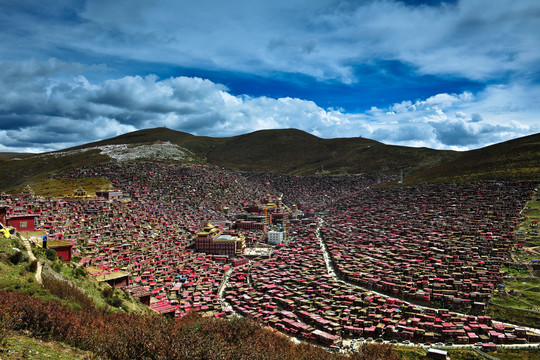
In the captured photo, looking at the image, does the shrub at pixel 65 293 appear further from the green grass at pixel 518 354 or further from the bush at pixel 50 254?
the green grass at pixel 518 354

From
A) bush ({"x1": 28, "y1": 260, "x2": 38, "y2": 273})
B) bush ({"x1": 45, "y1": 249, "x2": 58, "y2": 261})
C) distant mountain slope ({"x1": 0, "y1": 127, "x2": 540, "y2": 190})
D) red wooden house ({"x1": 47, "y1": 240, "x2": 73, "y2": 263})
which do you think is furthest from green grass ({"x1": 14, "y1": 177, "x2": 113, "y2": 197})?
bush ({"x1": 28, "y1": 260, "x2": 38, "y2": 273})

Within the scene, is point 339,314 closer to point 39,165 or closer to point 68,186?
point 68,186

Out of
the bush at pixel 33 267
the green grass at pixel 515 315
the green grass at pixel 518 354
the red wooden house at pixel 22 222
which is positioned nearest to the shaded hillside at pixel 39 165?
the red wooden house at pixel 22 222

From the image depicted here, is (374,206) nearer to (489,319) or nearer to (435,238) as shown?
(435,238)

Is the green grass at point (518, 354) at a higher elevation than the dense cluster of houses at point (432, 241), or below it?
below

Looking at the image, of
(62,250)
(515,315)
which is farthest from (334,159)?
(62,250)

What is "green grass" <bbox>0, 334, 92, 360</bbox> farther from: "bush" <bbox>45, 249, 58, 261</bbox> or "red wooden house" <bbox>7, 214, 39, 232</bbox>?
"red wooden house" <bbox>7, 214, 39, 232</bbox>
